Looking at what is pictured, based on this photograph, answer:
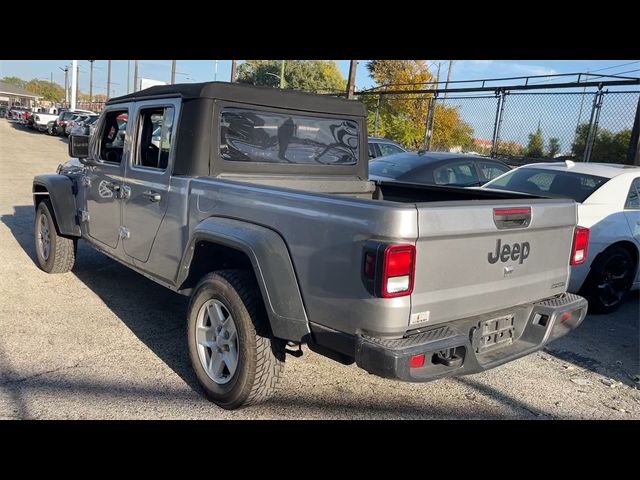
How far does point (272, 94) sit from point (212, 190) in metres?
1.13

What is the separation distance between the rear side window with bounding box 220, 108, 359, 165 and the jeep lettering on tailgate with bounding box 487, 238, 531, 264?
196 centimetres

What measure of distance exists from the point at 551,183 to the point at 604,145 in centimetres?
→ 831

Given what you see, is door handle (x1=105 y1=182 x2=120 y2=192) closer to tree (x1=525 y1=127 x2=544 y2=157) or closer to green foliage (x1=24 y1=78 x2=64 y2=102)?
tree (x1=525 y1=127 x2=544 y2=157)

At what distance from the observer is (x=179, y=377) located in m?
3.81

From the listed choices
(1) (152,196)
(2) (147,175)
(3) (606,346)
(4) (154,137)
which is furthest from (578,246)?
(4) (154,137)

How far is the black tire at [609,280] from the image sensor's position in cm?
558

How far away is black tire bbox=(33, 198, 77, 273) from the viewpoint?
587 cm

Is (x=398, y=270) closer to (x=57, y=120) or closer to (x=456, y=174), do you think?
(x=456, y=174)

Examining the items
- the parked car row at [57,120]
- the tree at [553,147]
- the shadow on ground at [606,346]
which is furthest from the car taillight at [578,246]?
the parked car row at [57,120]

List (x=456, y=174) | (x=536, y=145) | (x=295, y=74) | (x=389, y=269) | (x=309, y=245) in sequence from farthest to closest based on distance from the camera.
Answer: (x=295, y=74)
(x=536, y=145)
(x=456, y=174)
(x=309, y=245)
(x=389, y=269)

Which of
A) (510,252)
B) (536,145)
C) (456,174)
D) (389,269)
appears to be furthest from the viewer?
(536,145)

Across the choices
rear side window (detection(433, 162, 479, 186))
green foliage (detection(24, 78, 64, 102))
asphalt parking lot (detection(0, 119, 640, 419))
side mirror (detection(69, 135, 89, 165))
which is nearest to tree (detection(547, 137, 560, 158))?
rear side window (detection(433, 162, 479, 186))

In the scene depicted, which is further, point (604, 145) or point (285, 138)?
point (604, 145)

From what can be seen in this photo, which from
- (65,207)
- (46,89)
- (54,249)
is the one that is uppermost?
(46,89)
